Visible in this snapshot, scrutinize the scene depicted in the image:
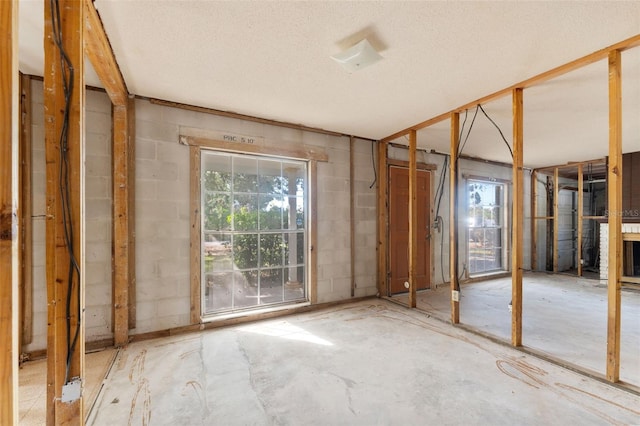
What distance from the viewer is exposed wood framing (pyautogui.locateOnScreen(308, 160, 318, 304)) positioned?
3.83m

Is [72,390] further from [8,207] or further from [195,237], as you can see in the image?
[195,237]

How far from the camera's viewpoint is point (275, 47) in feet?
6.72

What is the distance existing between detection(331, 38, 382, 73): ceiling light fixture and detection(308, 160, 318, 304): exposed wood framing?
1794 millimetres

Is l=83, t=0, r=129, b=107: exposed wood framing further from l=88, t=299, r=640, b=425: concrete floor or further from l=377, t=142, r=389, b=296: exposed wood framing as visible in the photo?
l=377, t=142, r=389, b=296: exposed wood framing

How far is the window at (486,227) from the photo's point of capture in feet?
18.6

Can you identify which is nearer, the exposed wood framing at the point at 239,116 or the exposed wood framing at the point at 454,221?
the exposed wood framing at the point at 239,116

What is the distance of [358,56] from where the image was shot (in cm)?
205

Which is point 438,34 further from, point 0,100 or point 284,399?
point 284,399

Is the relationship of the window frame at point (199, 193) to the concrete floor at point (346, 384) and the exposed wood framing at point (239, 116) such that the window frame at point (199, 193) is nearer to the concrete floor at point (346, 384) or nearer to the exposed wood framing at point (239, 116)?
the exposed wood framing at point (239, 116)

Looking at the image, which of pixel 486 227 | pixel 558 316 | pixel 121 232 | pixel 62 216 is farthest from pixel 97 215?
pixel 486 227

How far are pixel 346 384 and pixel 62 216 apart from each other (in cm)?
202

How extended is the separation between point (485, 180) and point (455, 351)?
433cm

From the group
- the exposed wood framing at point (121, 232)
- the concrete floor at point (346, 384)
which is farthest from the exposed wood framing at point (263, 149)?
the concrete floor at point (346, 384)

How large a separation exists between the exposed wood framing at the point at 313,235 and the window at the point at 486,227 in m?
3.39
